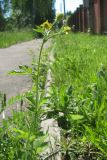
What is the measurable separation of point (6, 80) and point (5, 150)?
4.77m

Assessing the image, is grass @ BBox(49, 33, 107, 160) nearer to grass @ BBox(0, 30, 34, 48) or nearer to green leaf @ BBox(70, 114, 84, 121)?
green leaf @ BBox(70, 114, 84, 121)

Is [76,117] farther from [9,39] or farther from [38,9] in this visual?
[38,9]

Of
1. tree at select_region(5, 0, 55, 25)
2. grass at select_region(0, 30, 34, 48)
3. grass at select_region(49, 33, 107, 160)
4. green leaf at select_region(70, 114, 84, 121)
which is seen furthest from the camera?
tree at select_region(5, 0, 55, 25)

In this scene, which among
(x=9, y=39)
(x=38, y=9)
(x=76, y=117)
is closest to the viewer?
(x=76, y=117)

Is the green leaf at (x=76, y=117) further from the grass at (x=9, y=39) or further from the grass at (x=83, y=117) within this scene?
the grass at (x=9, y=39)

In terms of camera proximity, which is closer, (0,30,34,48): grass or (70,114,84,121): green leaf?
(70,114,84,121): green leaf

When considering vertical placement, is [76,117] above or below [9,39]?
above

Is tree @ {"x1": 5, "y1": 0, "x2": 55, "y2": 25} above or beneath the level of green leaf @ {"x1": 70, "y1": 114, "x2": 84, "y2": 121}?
beneath

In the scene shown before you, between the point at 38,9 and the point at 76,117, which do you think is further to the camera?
the point at 38,9

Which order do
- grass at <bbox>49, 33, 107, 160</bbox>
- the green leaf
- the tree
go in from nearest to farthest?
grass at <bbox>49, 33, 107, 160</bbox> < the green leaf < the tree

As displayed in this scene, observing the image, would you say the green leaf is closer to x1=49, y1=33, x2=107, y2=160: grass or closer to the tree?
x1=49, y1=33, x2=107, y2=160: grass

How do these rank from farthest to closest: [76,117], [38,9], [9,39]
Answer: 1. [38,9]
2. [9,39]
3. [76,117]

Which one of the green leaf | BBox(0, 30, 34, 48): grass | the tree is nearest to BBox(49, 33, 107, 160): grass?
the green leaf

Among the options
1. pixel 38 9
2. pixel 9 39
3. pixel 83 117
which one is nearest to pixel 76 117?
pixel 83 117
